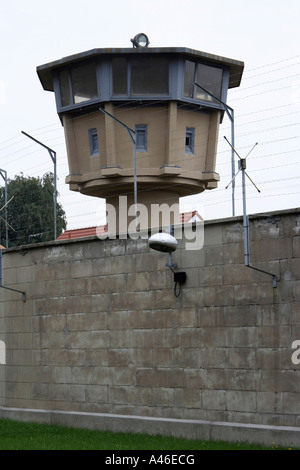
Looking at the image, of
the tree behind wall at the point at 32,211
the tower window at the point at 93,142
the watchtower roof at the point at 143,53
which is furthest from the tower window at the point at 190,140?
the tree behind wall at the point at 32,211

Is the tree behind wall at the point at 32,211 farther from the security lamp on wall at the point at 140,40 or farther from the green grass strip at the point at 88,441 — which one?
the green grass strip at the point at 88,441

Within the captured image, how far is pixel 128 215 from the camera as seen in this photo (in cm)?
1888

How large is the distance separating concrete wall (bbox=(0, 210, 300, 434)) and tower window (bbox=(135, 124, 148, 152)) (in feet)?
13.1

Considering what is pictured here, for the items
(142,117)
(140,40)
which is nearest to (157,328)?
(142,117)

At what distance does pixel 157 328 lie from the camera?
43.9ft

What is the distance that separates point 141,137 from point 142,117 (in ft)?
1.47

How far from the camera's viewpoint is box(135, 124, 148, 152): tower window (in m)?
18.7

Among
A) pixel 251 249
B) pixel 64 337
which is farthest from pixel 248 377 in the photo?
pixel 64 337

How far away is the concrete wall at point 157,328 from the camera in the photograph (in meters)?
11.6

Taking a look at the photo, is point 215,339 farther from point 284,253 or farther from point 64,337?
point 64,337

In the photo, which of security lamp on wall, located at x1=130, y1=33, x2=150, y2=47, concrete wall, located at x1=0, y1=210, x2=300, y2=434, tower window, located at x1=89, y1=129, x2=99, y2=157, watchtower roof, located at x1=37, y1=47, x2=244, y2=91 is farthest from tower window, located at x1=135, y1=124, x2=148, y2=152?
concrete wall, located at x1=0, y1=210, x2=300, y2=434
